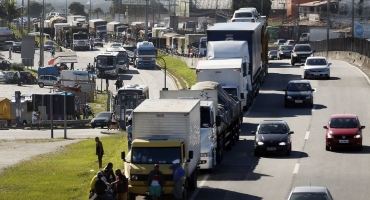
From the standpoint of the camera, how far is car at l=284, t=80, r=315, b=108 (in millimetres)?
49906

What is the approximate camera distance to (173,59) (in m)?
110

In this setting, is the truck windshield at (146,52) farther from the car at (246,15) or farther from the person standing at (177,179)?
the person standing at (177,179)

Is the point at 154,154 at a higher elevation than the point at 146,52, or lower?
higher

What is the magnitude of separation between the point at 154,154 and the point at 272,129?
10684 mm

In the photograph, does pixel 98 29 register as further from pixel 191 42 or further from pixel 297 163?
pixel 297 163

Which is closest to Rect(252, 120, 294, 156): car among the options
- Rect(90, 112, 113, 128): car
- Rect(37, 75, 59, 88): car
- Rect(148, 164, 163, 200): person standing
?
Rect(148, 164, 163, 200): person standing

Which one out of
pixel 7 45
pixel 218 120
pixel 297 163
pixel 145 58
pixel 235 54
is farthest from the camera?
pixel 7 45

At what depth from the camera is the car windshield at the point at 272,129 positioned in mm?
35750

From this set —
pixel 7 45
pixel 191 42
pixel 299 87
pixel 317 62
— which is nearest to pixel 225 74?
pixel 299 87

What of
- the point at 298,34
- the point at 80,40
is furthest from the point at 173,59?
the point at 298,34

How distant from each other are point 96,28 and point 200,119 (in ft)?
450

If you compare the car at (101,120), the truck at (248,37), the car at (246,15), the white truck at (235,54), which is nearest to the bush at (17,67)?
the car at (246,15)

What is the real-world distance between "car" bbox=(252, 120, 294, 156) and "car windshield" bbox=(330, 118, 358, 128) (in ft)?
7.78

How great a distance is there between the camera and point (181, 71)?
89938 millimetres
